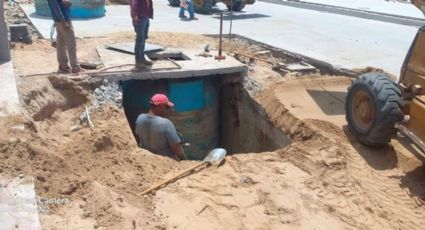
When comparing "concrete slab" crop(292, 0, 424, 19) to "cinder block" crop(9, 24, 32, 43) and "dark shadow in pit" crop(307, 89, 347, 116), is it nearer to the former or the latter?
"dark shadow in pit" crop(307, 89, 347, 116)

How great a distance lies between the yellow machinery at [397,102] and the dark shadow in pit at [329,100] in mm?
1397

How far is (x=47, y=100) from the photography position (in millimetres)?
6980

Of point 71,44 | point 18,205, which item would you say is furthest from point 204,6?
point 18,205

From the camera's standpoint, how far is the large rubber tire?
548 cm

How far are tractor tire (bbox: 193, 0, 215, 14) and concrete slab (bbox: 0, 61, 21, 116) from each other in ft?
35.9

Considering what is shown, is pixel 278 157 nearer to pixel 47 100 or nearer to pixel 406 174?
pixel 406 174

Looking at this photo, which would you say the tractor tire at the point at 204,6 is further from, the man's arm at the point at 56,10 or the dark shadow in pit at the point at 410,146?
the dark shadow in pit at the point at 410,146

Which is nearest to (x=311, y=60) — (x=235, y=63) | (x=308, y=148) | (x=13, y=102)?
(x=235, y=63)

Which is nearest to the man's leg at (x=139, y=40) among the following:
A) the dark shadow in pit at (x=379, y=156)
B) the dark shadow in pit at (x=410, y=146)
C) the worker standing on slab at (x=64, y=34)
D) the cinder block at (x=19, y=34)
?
the worker standing on slab at (x=64, y=34)

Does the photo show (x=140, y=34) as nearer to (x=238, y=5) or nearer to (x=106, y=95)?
(x=106, y=95)

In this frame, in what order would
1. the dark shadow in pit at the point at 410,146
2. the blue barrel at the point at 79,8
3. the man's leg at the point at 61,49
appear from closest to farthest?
1. the dark shadow in pit at the point at 410,146
2. the man's leg at the point at 61,49
3. the blue barrel at the point at 79,8

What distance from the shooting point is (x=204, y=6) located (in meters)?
17.4

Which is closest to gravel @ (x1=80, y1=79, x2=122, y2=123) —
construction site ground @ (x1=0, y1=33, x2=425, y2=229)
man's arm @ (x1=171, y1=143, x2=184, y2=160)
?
construction site ground @ (x1=0, y1=33, x2=425, y2=229)

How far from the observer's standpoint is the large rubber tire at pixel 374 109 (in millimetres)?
5484
